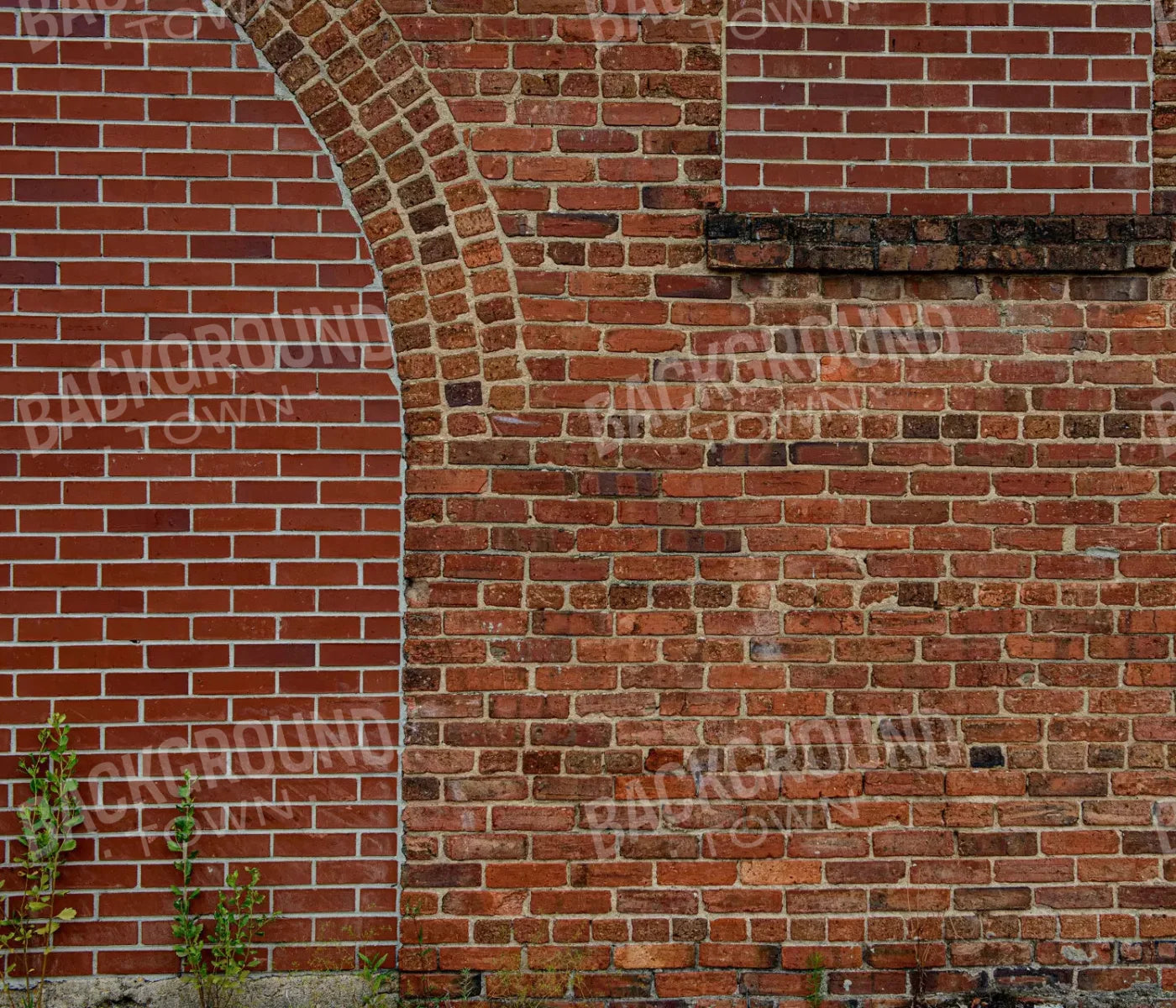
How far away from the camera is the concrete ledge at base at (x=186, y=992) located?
3053 mm

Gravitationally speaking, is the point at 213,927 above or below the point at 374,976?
above

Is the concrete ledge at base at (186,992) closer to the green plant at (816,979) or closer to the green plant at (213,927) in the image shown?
the green plant at (213,927)

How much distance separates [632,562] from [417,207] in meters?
1.25

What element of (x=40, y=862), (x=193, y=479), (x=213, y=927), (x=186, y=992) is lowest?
(x=186, y=992)

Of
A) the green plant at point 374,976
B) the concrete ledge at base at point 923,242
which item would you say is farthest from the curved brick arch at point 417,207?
the green plant at point 374,976

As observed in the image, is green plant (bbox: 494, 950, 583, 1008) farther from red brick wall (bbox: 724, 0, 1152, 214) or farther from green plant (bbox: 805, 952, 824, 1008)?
red brick wall (bbox: 724, 0, 1152, 214)

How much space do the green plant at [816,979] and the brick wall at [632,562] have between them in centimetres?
3

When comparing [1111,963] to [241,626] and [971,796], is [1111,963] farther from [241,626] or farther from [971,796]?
[241,626]

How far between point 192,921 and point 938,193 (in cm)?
314

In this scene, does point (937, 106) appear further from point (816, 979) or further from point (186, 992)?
point (186, 992)

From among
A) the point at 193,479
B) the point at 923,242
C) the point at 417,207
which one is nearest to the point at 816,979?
the point at 923,242

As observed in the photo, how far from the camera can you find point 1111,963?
3104 millimetres

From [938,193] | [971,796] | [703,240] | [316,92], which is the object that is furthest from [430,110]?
[971,796]

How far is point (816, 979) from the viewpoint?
10.1 ft
